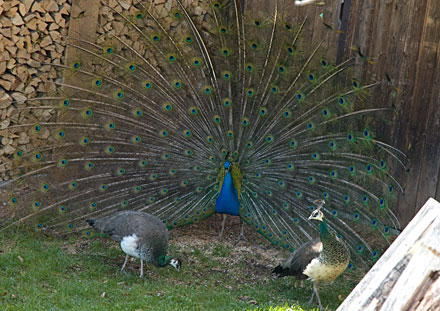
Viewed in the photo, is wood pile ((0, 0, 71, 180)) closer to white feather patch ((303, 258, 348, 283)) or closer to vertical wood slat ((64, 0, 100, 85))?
vertical wood slat ((64, 0, 100, 85))

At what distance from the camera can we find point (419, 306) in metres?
1.68

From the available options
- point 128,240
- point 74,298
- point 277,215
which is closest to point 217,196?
point 277,215

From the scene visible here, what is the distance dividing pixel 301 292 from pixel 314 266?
24.5 inches

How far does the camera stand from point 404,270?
171cm

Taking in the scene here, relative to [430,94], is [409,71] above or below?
above

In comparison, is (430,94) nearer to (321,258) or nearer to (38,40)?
(321,258)

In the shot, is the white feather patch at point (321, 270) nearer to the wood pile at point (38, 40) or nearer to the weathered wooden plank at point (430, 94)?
the weathered wooden plank at point (430, 94)

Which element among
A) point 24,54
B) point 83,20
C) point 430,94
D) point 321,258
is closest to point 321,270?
point 321,258

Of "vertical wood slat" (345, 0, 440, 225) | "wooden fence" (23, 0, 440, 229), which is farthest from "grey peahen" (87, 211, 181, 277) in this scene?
"vertical wood slat" (345, 0, 440, 225)

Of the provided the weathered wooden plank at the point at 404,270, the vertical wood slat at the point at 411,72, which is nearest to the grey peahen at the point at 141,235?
the vertical wood slat at the point at 411,72

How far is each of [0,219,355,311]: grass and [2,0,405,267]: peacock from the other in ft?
0.83

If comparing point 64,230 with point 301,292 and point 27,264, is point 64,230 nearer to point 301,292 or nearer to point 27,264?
point 27,264

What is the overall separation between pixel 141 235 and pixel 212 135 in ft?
4.90

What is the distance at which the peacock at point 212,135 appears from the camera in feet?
17.4
